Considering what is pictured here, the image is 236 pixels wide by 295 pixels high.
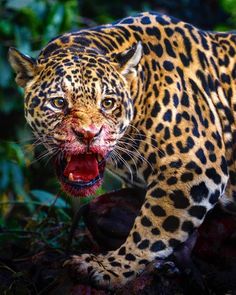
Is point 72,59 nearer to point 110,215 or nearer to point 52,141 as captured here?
point 52,141

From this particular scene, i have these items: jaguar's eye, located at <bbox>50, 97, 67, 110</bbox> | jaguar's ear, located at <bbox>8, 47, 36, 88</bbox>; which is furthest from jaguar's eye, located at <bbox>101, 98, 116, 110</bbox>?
jaguar's ear, located at <bbox>8, 47, 36, 88</bbox>

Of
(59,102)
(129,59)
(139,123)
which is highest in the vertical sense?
(129,59)

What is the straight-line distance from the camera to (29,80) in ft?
18.7

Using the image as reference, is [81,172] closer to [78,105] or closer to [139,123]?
[78,105]

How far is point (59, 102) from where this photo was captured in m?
5.41

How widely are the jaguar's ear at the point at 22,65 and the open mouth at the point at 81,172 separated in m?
0.59

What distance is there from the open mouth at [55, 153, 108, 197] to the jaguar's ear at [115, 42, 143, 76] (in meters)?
0.64

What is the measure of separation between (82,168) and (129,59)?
0.79 metres

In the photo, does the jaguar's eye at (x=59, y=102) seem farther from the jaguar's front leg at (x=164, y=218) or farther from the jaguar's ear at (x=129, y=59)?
the jaguar's front leg at (x=164, y=218)

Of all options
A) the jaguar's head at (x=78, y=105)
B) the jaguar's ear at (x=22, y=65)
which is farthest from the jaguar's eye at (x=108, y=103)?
the jaguar's ear at (x=22, y=65)

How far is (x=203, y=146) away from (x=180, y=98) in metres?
0.36

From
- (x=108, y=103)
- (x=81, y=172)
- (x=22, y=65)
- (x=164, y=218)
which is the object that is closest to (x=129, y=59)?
(x=108, y=103)

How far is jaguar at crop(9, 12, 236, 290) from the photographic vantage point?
17.8ft

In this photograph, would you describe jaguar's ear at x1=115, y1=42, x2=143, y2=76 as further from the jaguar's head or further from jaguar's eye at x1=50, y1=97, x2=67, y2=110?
jaguar's eye at x1=50, y1=97, x2=67, y2=110
